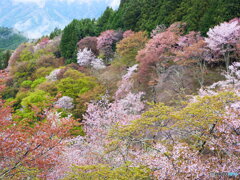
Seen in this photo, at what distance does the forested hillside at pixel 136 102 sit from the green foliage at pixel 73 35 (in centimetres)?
21

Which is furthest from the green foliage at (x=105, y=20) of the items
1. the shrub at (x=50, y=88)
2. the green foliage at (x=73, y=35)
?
the shrub at (x=50, y=88)

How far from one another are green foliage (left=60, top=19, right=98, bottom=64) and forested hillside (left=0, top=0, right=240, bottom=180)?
214 millimetres

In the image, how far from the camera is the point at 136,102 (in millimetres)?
16750

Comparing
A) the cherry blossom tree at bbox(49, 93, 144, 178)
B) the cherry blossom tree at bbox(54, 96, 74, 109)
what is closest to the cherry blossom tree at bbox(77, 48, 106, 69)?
the cherry blossom tree at bbox(54, 96, 74, 109)

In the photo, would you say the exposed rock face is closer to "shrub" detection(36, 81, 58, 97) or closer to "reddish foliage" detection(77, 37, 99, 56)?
"shrub" detection(36, 81, 58, 97)

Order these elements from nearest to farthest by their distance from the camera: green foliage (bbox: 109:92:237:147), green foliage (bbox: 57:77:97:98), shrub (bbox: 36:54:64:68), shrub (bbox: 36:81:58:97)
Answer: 1. green foliage (bbox: 109:92:237:147)
2. green foliage (bbox: 57:77:97:98)
3. shrub (bbox: 36:81:58:97)
4. shrub (bbox: 36:54:64:68)

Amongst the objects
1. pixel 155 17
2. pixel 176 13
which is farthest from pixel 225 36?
pixel 155 17

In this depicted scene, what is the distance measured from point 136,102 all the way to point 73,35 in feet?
83.4

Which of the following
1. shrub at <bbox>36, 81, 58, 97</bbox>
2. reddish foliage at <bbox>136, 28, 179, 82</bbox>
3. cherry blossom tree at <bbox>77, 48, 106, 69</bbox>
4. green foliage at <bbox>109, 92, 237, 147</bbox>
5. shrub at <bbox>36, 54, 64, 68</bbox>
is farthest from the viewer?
shrub at <bbox>36, 54, 64, 68</bbox>

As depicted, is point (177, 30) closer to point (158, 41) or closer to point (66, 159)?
point (158, 41)

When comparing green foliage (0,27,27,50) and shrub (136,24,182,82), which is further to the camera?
green foliage (0,27,27,50)

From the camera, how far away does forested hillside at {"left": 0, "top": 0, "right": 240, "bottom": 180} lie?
5238mm

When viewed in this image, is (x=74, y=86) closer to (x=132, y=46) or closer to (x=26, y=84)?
(x=132, y=46)

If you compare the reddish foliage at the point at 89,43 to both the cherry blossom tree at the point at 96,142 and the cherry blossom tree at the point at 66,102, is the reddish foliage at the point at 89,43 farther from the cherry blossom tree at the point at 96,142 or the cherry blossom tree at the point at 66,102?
the cherry blossom tree at the point at 96,142
